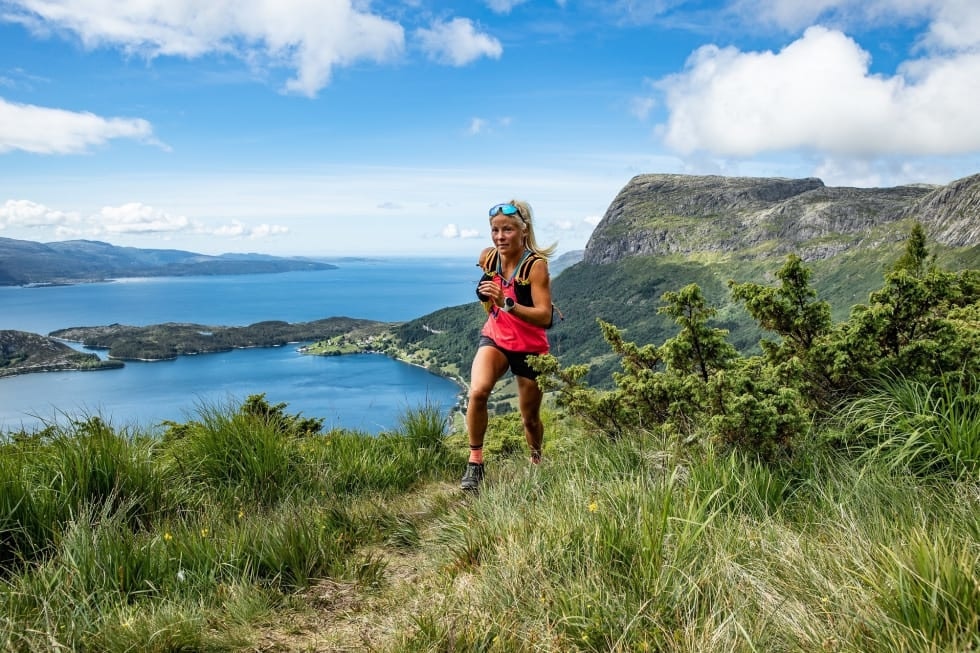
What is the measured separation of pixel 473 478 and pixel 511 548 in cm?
190

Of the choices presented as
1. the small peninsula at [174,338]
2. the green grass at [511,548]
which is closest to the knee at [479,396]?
the green grass at [511,548]

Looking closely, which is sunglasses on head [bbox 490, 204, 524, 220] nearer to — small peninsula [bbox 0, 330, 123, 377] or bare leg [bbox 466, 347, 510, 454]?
bare leg [bbox 466, 347, 510, 454]

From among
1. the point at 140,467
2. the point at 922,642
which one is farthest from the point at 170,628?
the point at 922,642

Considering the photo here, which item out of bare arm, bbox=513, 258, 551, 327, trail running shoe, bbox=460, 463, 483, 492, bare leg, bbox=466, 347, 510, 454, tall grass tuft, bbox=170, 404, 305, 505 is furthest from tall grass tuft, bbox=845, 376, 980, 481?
tall grass tuft, bbox=170, 404, 305, 505

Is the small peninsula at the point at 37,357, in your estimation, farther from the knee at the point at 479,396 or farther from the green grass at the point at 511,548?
the knee at the point at 479,396

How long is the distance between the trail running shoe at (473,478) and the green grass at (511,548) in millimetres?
133

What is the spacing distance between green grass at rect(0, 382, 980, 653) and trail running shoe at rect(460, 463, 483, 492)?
133mm

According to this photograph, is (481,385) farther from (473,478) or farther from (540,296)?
(540,296)

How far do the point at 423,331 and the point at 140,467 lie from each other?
192404 millimetres

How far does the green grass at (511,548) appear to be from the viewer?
1.96 meters

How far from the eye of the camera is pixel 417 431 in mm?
5457

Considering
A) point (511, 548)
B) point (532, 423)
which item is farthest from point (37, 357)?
point (511, 548)

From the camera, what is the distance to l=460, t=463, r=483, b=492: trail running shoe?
4363mm

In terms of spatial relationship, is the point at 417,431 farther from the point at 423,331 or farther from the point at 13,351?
the point at 423,331
